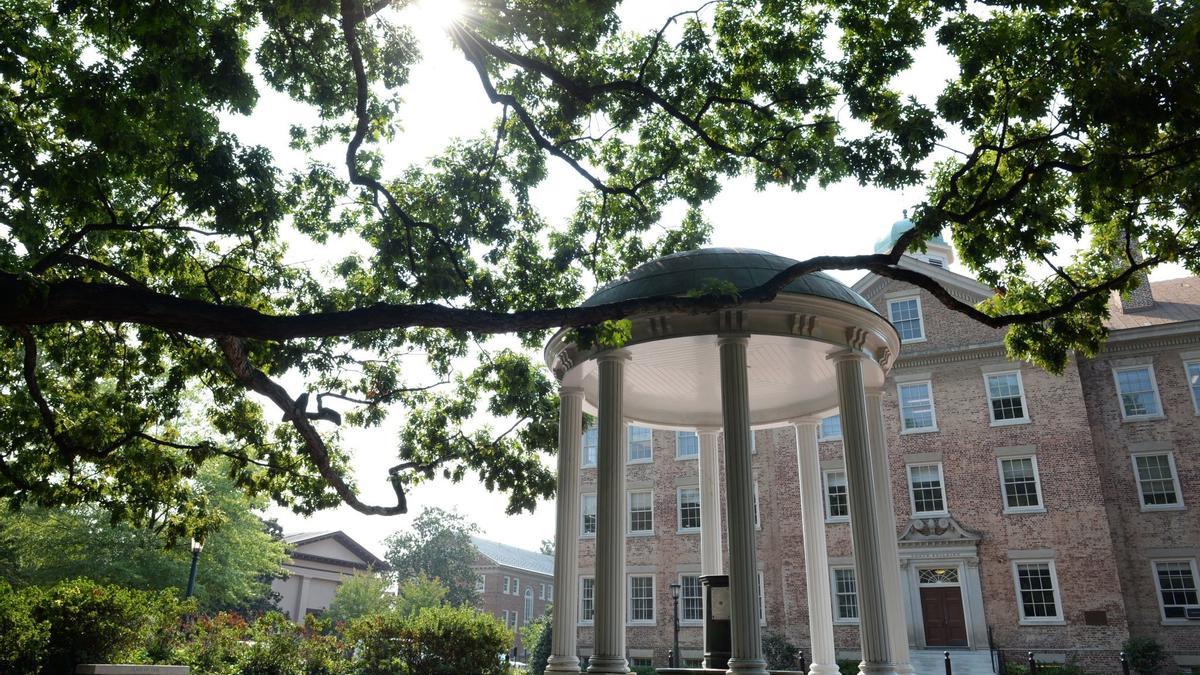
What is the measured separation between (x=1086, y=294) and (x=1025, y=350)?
177cm

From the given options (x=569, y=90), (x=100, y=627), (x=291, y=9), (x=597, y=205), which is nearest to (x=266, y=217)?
(x=291, y=9)

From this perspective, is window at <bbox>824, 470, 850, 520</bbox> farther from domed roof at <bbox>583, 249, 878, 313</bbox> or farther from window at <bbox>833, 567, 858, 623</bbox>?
domed roof at <bbox>583, 249, 878, 313</bbox>

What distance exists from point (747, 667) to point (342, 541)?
56.9m

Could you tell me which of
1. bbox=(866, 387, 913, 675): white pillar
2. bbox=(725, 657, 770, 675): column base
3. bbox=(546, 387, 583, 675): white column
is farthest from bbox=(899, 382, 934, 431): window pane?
bbox=(725, 657, 770, 675): column base

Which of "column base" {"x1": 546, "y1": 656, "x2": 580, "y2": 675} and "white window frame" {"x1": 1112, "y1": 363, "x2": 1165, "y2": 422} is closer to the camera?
"column base" {"x1": 546, "y1": 656, "x2": 580, "y2": 675}

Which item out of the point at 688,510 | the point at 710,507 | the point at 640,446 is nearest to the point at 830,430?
the point at 688,510

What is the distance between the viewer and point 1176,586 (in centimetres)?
3070

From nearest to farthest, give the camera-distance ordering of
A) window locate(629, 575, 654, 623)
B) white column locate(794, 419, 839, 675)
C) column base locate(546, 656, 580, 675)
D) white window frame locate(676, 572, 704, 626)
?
column base locate(546, 656, 580, 675)
white column locate(794, 419, 839, 675)
white window frame locate(676, 572, 704, 626)
window locate(629, 575, 654, 623)

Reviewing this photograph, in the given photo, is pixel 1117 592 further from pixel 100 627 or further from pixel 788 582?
pixel 100 627

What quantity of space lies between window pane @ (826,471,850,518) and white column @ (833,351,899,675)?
22.2 metres

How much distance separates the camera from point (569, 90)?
12234 mm

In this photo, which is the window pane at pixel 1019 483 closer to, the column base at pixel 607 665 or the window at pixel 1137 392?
the window at pixel 1137 392

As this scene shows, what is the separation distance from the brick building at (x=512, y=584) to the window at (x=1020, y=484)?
138ft

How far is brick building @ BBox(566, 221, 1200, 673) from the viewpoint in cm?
3100
